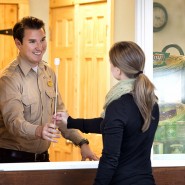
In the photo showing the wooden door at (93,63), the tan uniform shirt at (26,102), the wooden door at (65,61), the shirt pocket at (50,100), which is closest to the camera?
the tan uniform shirt at (26,102)

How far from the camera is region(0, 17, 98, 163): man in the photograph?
3.68 m

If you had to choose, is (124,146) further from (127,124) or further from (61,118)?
(61,118)

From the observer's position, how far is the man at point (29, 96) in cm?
368

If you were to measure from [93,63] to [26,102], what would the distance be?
195 cm

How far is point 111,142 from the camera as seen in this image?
104 inches

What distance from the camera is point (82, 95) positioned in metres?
5.71

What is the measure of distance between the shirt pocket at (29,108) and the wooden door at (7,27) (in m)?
2.03

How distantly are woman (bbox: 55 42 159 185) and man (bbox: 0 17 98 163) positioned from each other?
0.95m

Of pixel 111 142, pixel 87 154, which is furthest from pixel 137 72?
pixel 87 154

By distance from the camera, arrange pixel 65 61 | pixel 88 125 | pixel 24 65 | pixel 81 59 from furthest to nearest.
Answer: pixel 65 61 → pixel 81 59 → pixel 24 65 → pixel 88 125

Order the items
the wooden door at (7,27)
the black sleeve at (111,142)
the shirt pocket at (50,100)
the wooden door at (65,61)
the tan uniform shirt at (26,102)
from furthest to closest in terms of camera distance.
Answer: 1. the wooden door at (65,61)
2. the wooden door at (7,27)
3. the shirt pocket at (50,100)
4. the tan uniform shirt at (26,102)
5. the black sleeve at (111,142)

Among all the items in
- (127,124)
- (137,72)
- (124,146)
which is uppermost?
(137,72)

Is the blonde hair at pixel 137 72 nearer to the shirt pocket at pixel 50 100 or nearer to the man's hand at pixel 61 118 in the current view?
the man's hand at pixel 61 118

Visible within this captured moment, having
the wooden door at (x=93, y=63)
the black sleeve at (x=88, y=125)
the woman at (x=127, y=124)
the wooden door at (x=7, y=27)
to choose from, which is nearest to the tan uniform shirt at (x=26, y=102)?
the black sleeve at (x=88, y=125)
